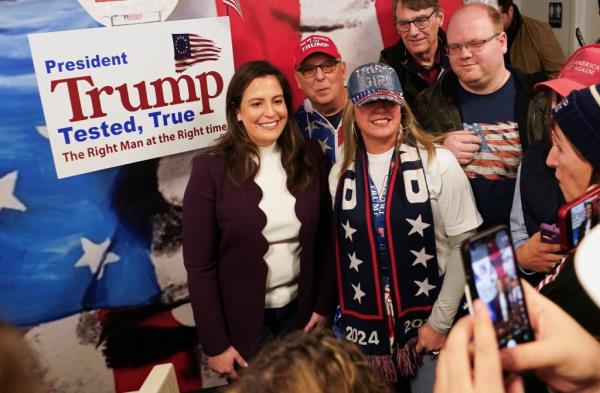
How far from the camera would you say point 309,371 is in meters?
0.85

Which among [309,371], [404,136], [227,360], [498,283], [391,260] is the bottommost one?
[227,360]

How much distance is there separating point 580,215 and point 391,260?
32.8 inches

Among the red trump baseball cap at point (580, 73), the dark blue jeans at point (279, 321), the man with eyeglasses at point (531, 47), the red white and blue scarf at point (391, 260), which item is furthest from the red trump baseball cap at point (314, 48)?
the man with eyeglasses at point (531, 47)

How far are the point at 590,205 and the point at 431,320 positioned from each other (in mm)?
920

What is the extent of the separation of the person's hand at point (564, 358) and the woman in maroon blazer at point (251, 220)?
1.16 meters

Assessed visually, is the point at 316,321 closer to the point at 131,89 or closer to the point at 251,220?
the point at 251,220

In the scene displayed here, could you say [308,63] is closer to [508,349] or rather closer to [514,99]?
[514,99]

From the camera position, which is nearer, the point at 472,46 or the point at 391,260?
the point at 391,260

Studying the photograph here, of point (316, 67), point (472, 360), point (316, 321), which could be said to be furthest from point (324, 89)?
point (472, 360)

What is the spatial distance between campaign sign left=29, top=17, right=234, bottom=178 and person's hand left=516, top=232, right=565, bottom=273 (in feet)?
4.54

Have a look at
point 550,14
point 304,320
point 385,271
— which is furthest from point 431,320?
point 550,14

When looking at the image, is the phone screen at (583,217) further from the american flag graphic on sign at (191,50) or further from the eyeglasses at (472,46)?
the american flag graphic on sign at (191,50)

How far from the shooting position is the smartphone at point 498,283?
808 mm

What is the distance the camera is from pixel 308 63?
228 centimetres
